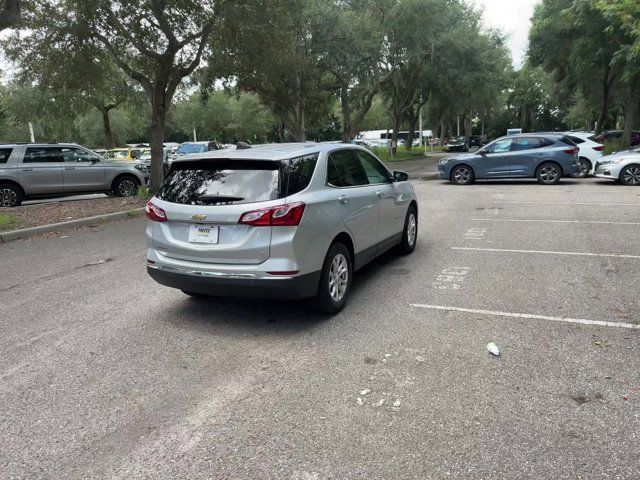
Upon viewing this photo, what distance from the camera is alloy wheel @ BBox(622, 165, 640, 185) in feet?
51.0

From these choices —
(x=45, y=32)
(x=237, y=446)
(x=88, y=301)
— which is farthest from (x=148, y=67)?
(x=237, y=446)

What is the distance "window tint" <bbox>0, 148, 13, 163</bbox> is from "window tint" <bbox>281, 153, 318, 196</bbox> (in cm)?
1252

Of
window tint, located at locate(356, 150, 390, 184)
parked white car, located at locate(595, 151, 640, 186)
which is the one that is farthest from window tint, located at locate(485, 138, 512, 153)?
window tint, located at locate(356, 150, 390, 184)

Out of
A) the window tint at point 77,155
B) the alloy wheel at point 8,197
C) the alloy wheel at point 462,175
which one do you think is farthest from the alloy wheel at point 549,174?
the alloy wheel at point 8,197

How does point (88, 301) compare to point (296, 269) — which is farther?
point (88, 301)

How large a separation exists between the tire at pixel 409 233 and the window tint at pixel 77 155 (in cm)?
1133

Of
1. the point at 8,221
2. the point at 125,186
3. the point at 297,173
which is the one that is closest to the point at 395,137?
the point at 125,186

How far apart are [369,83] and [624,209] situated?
20.4 m

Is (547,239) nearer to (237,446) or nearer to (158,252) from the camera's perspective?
(158,252)

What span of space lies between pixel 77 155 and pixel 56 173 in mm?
846

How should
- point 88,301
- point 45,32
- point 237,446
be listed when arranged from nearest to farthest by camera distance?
point 237,446 → point 88,301 → point 45,32

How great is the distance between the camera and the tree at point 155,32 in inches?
520

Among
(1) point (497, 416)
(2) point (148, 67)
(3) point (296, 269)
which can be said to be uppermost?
(2) point (148, 67)

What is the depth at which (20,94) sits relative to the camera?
3466cm
